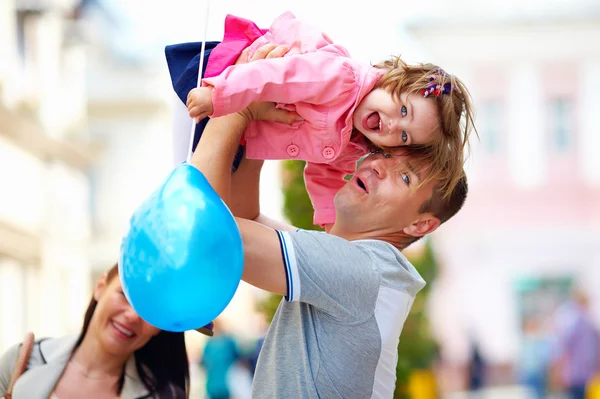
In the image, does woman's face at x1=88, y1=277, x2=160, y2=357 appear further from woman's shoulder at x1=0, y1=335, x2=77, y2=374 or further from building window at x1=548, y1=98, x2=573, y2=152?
building window at x1=548, y1=98, x2=573, y2=152

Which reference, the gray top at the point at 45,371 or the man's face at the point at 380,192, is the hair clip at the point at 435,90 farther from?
the gray top at the point at 45,371

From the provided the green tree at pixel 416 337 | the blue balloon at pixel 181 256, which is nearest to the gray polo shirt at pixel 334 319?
the blue balloon at pixel 181 256

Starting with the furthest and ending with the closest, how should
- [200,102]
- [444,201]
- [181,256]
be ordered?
[444,201], [200,102], [181,256]

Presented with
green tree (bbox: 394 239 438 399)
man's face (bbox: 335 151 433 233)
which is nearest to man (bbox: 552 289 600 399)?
green tree (bbox: 394 239 438 399)

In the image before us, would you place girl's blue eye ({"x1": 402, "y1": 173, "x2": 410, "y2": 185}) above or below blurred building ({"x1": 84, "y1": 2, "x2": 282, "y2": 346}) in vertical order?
above

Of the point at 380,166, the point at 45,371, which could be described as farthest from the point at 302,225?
the point at 380,166

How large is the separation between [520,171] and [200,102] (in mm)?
25897

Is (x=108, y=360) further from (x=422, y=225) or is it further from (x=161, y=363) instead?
(x=422, y=225)

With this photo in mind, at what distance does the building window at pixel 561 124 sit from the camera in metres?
27.8

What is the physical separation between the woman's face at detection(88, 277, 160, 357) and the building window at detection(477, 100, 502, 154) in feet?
80.5

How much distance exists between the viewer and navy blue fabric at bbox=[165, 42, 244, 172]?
9.22ft

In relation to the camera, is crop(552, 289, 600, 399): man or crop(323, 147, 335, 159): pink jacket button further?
crop(552, 289, 600, 399): man

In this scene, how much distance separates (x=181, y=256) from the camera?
7.61ft

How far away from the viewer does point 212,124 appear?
8.83ft
